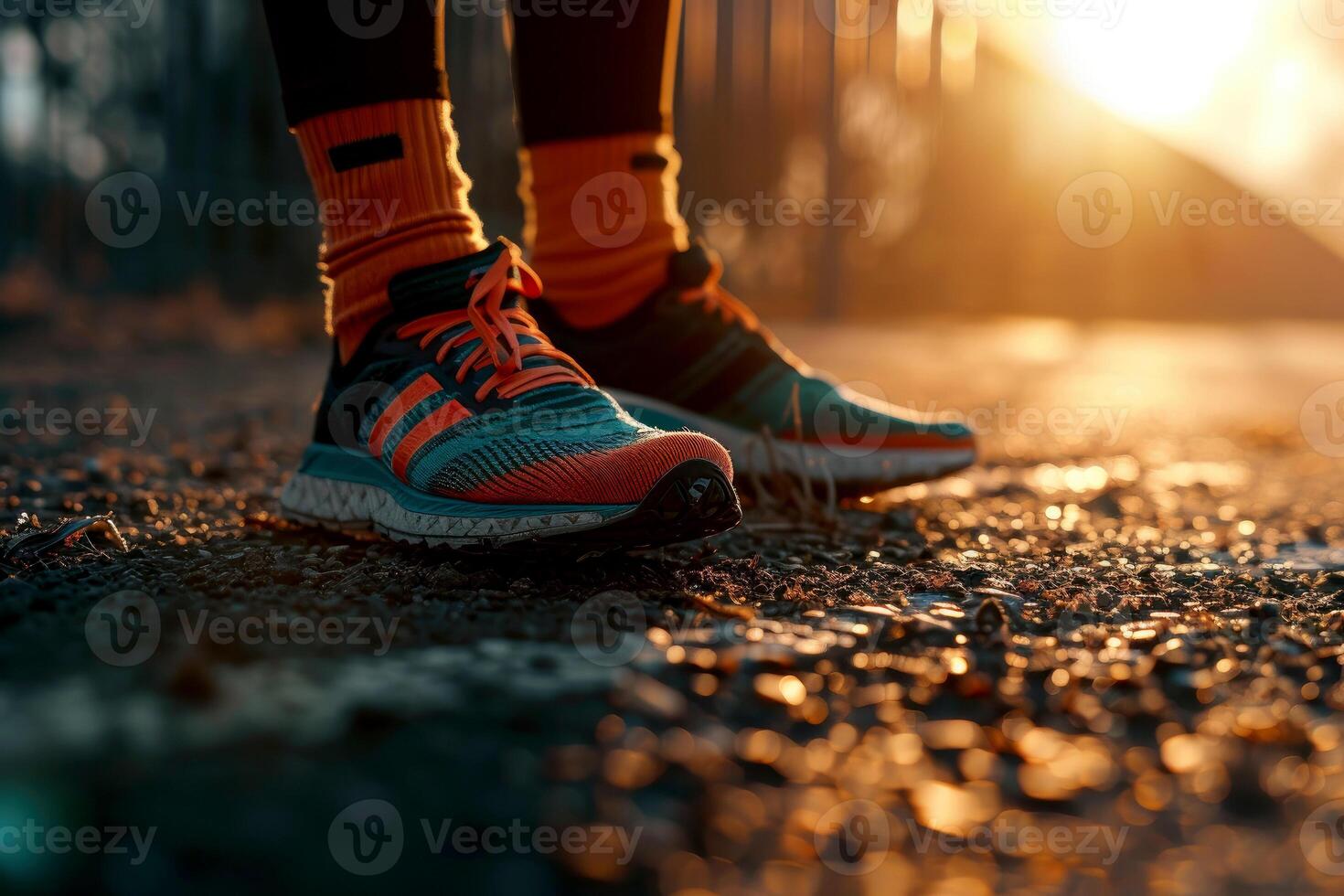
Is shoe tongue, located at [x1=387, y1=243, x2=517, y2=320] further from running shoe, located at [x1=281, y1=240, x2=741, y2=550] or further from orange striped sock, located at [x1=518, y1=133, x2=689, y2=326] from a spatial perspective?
orange striped sock, located at [x1=518, y1=133, x2=689, y2=326]

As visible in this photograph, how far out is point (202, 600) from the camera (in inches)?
41.1

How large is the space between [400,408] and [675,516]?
348mm

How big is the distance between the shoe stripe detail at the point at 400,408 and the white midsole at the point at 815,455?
412mm

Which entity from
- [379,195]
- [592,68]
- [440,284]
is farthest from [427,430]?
[592,68]

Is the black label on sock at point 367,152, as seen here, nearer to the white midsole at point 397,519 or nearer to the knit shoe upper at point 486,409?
the knit shoe upper at point 486,409

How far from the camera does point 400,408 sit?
4.06 feet

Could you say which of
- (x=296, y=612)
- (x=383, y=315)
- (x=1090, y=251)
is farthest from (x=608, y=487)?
(x=1090, y=251)

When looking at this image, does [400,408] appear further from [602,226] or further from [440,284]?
[602,226]

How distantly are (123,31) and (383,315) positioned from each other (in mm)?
5614

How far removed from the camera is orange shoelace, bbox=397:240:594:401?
120 centimetres

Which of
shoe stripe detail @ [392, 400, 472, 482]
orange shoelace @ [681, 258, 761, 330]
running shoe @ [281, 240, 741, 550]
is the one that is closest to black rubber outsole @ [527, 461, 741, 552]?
running shoe @ [281, 240, 741, 550]

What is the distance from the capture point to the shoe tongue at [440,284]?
1.25 meters

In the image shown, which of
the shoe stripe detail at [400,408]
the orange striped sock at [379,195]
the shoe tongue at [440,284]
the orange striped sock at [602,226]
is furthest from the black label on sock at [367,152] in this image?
the orange striped sock at [602,226]

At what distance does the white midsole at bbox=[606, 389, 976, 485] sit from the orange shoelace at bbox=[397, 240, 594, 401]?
351 millimetres
